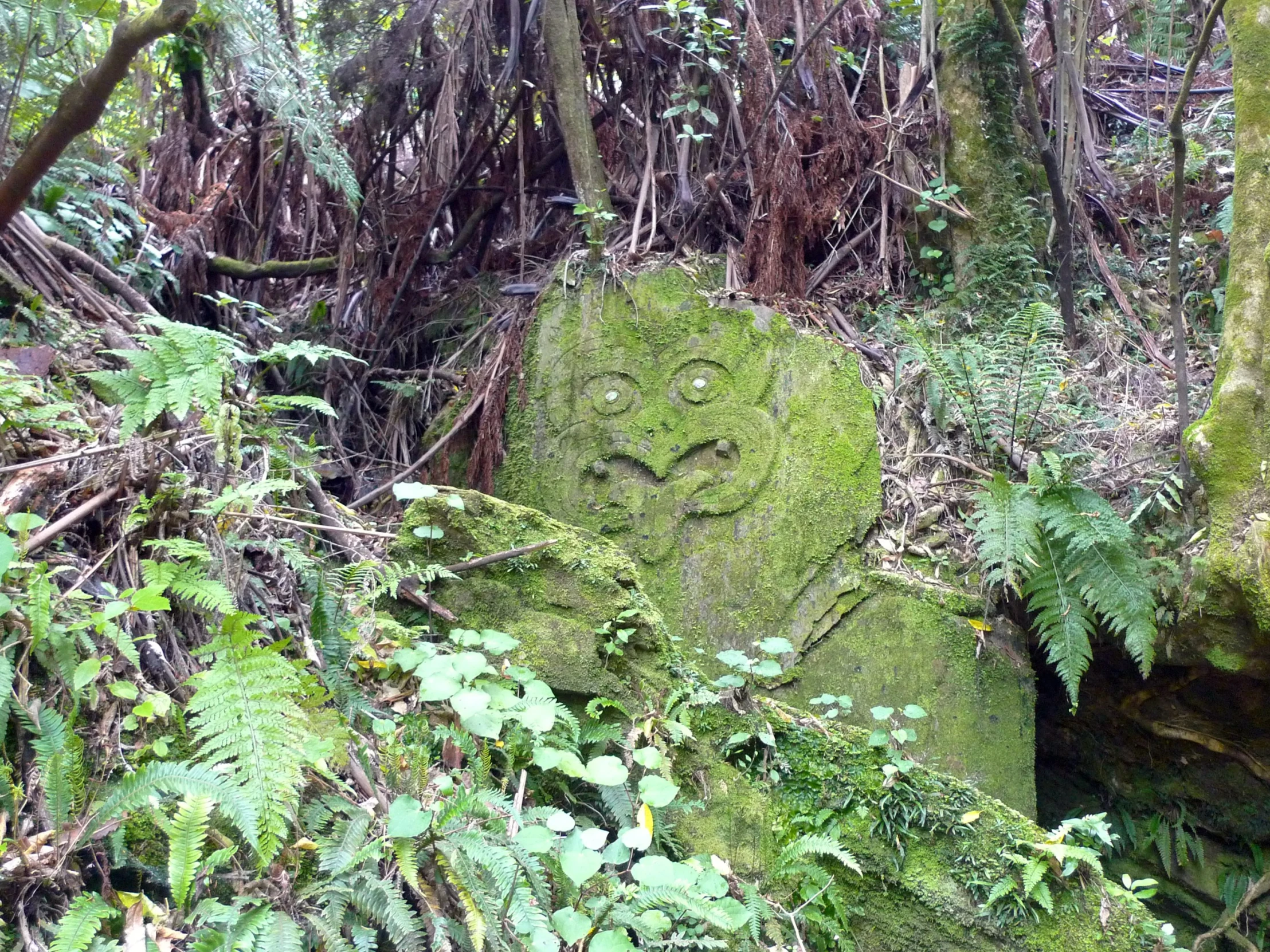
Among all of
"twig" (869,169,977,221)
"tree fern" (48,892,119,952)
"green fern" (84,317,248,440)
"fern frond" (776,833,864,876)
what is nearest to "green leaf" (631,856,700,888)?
"fern frond" (776,833,864,876)

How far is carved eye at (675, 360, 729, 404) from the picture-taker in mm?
4535

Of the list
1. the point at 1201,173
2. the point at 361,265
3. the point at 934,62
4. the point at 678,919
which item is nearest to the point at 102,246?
the point at 361,265

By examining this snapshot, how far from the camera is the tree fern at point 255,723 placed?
173 cm

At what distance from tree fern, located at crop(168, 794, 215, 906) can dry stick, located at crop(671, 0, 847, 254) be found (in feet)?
13.0

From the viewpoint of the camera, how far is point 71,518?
7.26 ft

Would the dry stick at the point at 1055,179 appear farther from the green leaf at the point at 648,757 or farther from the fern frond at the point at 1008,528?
the green leaf at the point at 648,757

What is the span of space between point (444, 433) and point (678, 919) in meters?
3.26

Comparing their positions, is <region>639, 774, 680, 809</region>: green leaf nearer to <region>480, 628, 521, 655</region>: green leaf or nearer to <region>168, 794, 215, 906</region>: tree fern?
<region>480, 628, 521, 655</region>: green leaf

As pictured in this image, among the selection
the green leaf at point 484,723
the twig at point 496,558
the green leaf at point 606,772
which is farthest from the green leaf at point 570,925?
the twig at point 496,558

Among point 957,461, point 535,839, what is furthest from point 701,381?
point 535,839

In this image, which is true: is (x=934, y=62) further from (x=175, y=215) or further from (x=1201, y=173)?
(x=175, y=215)

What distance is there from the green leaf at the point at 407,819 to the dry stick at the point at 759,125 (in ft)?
12.3

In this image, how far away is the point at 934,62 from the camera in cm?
532

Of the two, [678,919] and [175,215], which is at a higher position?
[175,215]
